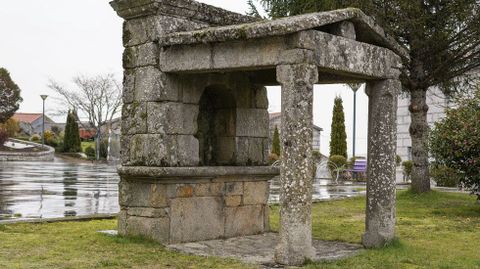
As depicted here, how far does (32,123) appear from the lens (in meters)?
86.4

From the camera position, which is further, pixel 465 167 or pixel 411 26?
pixel 411 26

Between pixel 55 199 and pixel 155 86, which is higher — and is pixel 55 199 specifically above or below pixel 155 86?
below

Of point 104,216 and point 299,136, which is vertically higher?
point 299,136

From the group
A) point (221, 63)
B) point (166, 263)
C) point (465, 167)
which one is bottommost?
point (166, 263)

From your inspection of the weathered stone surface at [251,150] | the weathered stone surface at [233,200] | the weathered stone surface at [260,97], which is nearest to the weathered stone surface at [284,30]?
the weathered stone surface at [260,97]

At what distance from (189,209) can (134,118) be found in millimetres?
1405

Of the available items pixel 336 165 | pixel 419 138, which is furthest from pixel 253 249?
pixel 336 165

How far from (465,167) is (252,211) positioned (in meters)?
5.82

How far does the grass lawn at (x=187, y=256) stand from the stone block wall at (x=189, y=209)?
295 millimetres

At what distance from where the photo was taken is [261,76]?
33.3 feet

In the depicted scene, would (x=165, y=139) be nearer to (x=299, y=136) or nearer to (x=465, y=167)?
(x=299, y=136)

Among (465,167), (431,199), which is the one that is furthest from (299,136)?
(431,199)

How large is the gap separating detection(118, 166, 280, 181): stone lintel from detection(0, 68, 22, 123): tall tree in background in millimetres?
54594

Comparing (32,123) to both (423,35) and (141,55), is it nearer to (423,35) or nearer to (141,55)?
(423,35)
